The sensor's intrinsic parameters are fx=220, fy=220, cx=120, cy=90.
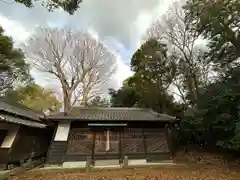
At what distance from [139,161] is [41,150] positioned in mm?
7806

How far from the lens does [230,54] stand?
16.1 meters

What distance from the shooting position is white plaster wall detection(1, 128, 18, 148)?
11.9 metres

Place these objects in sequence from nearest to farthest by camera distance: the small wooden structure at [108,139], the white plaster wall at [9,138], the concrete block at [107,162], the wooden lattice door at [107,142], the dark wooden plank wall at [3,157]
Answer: the dark wooden plank wall at [3,157]
the white plaster wall at [9,138]
the concrete block at [107,162]
the small wooden structure at [108,139]
the wooden lattice door at [107,142]

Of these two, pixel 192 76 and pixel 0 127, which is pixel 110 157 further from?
pixel 192 76

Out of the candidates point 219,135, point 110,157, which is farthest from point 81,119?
point 219,135

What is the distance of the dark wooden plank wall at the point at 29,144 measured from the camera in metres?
12.5

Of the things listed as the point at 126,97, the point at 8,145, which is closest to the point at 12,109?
the point at 8,145

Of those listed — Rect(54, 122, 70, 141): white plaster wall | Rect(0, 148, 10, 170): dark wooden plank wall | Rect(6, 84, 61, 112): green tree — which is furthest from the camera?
Rect(6, 84, 61, 112): green tree

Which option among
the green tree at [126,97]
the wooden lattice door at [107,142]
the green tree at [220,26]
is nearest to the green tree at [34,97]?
the green tree at [126,97]

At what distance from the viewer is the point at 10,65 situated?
78.7 feet

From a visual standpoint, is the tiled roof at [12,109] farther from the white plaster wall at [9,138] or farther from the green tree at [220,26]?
the green tree at [220,26]

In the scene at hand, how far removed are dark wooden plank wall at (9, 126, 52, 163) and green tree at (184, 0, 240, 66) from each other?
46.9ft

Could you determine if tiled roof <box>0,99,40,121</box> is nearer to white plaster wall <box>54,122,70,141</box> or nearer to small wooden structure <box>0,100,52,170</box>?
small wooden structure <box>0,100,52,170</box>

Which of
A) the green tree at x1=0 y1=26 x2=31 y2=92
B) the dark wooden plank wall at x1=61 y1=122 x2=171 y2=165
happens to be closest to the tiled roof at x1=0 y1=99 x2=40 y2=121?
the dark wooden plank wall at x1=61 y1=122 x2=171 y2=165
